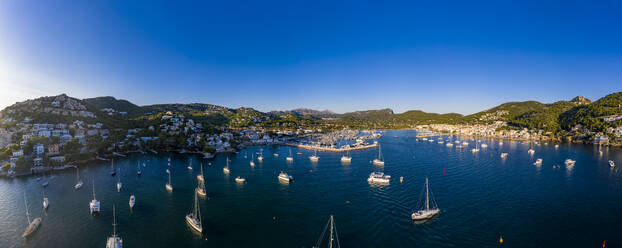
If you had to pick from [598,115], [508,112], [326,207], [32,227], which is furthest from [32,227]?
[508,112]

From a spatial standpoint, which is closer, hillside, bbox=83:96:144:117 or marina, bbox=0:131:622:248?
marina, bbox=0:131:622:248

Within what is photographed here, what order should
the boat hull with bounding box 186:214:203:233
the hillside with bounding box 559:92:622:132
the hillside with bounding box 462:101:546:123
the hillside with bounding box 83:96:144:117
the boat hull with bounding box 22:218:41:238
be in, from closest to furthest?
the boat hull with bounding box 22:218:41:238 → the boat hull with bounding box 186:214:203:233 → the hillside with bounding box 559:92:622:132 → the hillside with bounding box 83:96:144:117 → the hillside with bounding box 462:101:546:123

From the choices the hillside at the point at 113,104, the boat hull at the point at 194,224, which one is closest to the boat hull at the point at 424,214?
the boat hull at the point at 194,224

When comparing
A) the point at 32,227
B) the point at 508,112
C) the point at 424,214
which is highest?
the point at 508,112

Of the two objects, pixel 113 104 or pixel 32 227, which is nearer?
pixel 32 227

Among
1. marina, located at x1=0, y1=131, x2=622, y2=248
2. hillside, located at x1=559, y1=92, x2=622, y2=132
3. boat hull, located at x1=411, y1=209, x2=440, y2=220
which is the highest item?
hillside, located at x1=559, y1=92, x2=622, y2=132

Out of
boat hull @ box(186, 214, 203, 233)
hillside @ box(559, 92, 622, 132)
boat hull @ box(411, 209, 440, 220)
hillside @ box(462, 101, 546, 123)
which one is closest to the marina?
boat hull @ box(186, 214, 203, 233)

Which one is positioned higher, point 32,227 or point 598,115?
point 598,115

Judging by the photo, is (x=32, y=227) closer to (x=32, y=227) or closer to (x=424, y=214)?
(x=32, y=227)

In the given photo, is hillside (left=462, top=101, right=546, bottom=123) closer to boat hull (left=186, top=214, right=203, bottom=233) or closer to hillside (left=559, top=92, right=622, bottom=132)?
hillside (left=559, top=92, right=622, bottom=132)
